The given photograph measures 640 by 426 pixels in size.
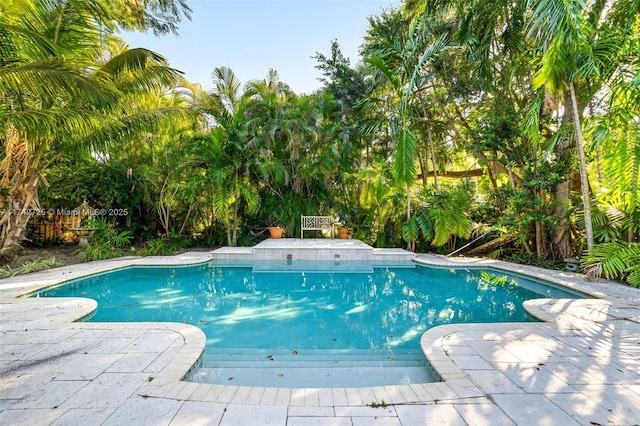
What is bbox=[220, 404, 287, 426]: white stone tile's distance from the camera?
5.94 ft

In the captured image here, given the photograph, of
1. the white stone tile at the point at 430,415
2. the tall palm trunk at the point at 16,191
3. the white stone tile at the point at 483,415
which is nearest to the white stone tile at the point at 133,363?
the white stone tile at the point at 430,415

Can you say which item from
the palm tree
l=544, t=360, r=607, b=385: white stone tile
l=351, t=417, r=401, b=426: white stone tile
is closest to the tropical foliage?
the palm tree

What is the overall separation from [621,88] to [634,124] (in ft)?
2.71

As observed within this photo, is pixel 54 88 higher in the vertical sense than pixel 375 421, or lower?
higher

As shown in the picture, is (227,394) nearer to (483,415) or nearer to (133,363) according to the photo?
(133,363)

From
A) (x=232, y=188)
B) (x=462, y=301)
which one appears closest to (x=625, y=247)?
(x=462, y=301)

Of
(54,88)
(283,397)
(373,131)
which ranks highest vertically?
(373,131)

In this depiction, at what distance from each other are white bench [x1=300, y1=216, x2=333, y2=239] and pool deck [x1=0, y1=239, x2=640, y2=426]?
7.45 m

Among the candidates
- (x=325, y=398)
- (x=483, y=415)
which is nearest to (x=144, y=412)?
(x=325, y=398)

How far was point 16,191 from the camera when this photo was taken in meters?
6.88

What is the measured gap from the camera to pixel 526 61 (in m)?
7.38

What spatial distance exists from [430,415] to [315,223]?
9.03 meters

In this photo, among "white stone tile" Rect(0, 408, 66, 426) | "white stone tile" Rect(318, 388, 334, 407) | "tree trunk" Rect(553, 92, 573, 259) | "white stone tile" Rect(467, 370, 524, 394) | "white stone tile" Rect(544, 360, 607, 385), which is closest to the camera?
"white stone tile" Rect(0, 408, 66, 426)

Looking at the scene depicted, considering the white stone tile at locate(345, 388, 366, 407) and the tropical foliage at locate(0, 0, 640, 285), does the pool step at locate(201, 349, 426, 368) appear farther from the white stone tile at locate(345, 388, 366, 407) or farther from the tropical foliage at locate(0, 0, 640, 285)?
the tropical foliage at locate(0, 0, 640, 285)
